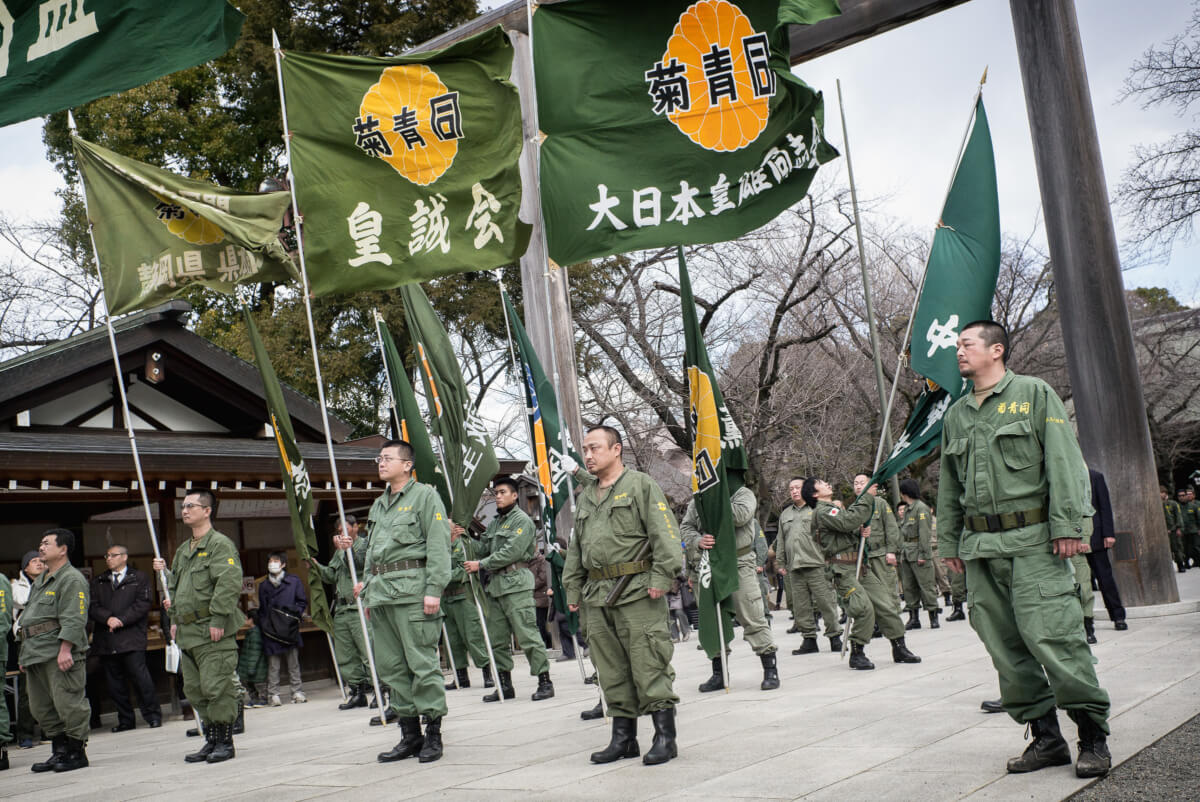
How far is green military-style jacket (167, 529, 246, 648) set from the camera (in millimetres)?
8016

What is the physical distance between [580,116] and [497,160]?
738 millimetres

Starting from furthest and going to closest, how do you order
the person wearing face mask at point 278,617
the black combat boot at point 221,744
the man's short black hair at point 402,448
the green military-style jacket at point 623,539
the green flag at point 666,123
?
1. the person wearing face mask at point 278,617
2. the black combat boot at point 221,744
3. the man's short black hair at point 402,448
4. the green flag at point 666,123
5. the green military-style jacket at point 623,539

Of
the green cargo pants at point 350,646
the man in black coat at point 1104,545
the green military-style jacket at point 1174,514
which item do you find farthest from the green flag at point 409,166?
the green military-style jacket at point 1174,514

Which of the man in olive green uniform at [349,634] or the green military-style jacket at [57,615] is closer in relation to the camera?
the green military-style jacket at [57,615]

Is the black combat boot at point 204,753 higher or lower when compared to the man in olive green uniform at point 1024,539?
lower

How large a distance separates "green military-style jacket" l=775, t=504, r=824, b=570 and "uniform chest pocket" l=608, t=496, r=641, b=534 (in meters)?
5.48

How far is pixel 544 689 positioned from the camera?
34.0 feet

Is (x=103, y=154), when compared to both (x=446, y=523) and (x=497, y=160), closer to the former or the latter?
(x=497, y=160)

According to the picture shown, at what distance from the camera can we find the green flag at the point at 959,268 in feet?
23.6

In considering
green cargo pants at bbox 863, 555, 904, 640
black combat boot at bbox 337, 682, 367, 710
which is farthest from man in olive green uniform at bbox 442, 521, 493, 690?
green cargo pants at bbox 863, 555, 904, 640

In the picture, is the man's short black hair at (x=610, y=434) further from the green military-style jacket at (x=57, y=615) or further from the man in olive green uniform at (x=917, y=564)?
the man in olive green uniform at (x=917, y=564)

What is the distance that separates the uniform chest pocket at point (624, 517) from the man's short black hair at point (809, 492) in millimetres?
5468

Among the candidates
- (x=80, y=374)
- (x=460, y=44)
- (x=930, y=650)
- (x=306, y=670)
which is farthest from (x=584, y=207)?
(x=306, y=670)

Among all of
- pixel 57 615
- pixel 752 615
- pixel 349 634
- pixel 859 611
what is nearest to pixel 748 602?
pixel 752 615
